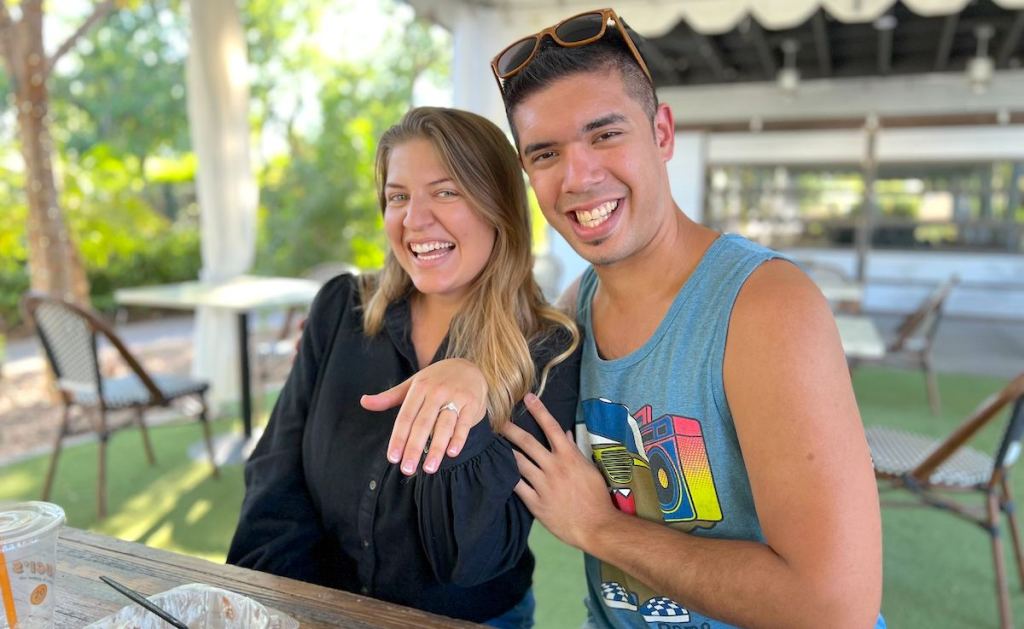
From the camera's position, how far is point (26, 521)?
89cm

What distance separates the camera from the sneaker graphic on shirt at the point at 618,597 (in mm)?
1243

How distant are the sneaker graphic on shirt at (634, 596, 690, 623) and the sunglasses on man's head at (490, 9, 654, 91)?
0.89 m

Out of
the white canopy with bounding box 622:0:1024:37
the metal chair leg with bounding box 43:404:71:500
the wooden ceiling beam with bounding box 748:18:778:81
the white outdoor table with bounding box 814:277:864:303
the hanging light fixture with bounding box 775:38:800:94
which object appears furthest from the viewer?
the hanging light fixture with bounding box 775:38:800:94

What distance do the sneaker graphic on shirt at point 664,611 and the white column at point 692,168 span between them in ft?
32.2

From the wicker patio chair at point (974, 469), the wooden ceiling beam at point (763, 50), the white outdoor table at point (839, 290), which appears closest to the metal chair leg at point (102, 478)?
the wicker patio chair at point (974, 469)

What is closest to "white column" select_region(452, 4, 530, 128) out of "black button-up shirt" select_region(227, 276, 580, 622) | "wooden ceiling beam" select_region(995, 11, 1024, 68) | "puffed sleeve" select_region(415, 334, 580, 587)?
"black button-up shirt" select_region(227, 276, 580, 622)

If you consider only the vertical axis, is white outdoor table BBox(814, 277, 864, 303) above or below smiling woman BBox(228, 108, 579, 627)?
below

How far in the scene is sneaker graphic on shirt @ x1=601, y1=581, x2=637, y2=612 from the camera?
124cm

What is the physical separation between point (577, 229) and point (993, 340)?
9.36 meters

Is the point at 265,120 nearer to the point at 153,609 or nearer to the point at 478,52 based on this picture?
the point at 478,52

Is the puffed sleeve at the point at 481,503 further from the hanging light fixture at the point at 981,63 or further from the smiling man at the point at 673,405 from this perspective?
the hanging light fixture at the point at 981,63

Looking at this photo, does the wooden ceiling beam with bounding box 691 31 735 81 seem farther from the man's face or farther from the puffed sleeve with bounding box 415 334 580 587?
the puffed sleeve with bounding box 415 334 580 587

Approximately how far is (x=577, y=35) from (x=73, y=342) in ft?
10.1

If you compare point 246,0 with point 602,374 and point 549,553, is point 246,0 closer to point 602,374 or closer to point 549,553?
point 549,553
